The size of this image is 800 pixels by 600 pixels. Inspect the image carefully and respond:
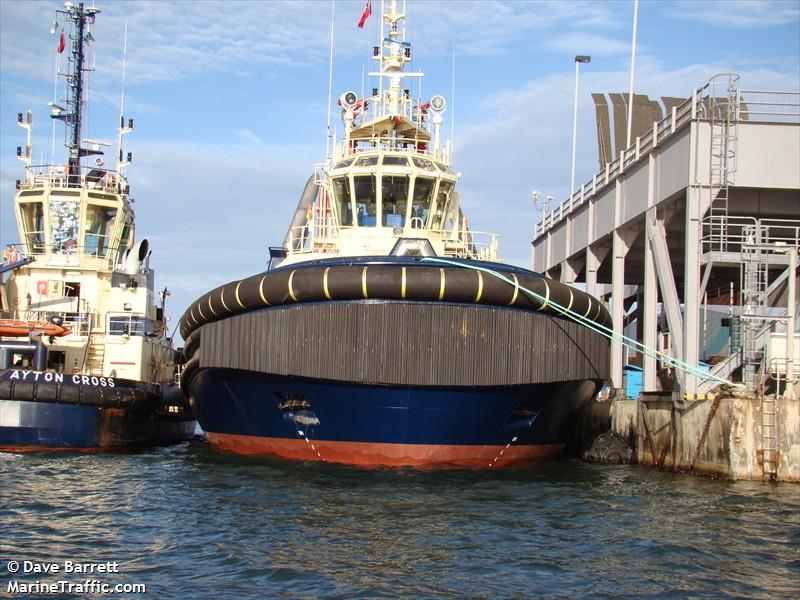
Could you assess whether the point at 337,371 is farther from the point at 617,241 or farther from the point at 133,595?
the point at 617,241

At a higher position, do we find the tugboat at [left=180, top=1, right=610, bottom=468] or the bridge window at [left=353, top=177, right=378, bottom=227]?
the bridge window at [left=353, top=177, right=378, bottom=227]

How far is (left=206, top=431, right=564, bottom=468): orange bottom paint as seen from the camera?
1471cm

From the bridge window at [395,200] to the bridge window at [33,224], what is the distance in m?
9.76

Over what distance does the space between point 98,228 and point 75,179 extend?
178 centimetres

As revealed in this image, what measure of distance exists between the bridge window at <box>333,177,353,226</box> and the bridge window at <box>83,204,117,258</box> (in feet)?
25.0

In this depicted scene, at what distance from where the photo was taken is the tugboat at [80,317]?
1780cm

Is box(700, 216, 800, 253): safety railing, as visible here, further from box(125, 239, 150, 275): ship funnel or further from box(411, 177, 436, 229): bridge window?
box(125, 239, 150, 275): ship funnel

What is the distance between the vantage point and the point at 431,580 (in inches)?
333

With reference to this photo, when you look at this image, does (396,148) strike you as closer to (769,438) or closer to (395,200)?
(395,200)

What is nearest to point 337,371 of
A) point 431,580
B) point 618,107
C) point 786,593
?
point 431,580

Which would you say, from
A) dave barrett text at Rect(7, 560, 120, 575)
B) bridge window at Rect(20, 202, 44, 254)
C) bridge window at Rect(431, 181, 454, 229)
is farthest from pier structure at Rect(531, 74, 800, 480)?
bridge window at Rect(20, 202, 44, 254)

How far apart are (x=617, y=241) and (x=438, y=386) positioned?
1077 centimetres

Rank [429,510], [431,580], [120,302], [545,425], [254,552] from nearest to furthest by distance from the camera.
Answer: [431,580] < [254,552] < [429,510] < [545,425] < [120,302]

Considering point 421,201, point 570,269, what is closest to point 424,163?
point 421,201
